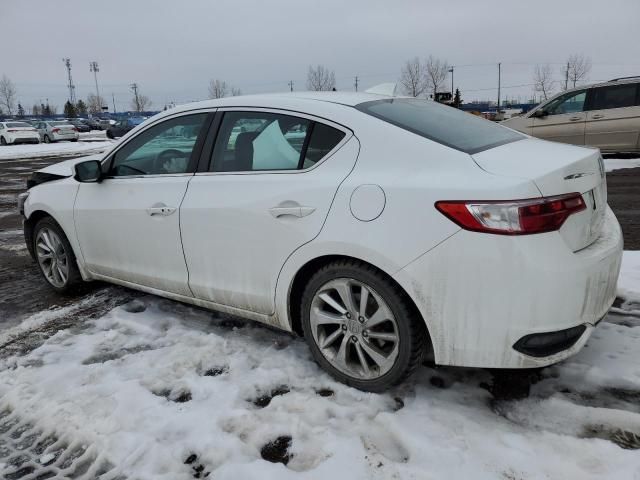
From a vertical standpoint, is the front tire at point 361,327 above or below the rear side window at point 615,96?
below

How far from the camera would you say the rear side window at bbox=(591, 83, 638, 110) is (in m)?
11.0

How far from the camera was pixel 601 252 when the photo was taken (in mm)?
2459

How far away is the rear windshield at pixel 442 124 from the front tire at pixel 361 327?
78cm

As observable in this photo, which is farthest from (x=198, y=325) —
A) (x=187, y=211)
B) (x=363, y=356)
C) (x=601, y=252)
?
(x=601, y=252)

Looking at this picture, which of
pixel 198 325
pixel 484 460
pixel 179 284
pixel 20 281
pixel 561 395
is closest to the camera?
pixel 484 460

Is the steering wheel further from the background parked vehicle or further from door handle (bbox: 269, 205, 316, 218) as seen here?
the background parked vehicle

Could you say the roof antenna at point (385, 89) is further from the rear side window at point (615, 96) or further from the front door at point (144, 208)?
the rear side window at point (615, 96)

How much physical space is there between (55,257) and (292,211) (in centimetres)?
281

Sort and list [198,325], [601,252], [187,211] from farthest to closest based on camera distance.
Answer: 1. [198,325]
2. [187,211]
3. [601,252]

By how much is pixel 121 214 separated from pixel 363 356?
6.85 feet

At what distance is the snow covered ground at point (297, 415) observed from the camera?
2.24 m

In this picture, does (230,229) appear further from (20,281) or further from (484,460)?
(20,281)

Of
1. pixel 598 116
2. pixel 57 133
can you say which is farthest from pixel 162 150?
pixel 57 133

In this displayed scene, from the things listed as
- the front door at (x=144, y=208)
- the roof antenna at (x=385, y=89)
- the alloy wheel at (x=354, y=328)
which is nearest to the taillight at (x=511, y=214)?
the alloy wheel at (x=354, y=328)
